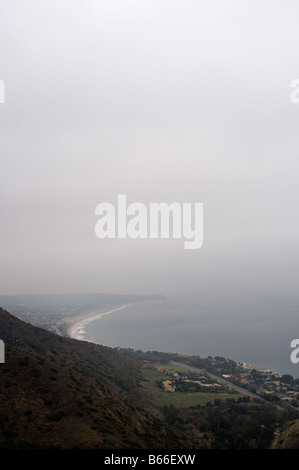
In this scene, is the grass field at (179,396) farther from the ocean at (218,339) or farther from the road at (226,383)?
the ocean at (218,339)

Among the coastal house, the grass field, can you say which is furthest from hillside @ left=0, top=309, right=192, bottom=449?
the coastal house

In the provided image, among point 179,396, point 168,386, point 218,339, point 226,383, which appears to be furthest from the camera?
point 218,339

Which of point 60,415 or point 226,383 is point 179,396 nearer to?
point 226,383

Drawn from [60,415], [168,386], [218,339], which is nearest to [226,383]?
[168,386]

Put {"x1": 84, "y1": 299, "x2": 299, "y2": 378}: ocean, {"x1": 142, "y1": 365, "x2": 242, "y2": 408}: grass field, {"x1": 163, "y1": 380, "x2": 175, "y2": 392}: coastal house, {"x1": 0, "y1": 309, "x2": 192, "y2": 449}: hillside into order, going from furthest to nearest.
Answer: {"x1": 84, "y1": 299, "x2": 299, "y2": 378}: ocean
{"x1": 163, "y1": 380, "x2": 175, "y2": 392}: coastal house
{"x1": 142, "y1": 365, "x2": 242, "y2": 408}: grass field
{"x1": 0, "y1": 309, "x2": 192, "y2": 449}: hillside

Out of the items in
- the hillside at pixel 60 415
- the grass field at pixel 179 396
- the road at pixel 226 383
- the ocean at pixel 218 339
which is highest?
the hillside at pixel 60 415

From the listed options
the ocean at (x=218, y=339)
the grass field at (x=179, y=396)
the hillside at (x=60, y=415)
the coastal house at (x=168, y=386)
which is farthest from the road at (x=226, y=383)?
the hillside at (x=60, y=415)

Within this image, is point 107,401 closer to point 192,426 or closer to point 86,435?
point 86,435

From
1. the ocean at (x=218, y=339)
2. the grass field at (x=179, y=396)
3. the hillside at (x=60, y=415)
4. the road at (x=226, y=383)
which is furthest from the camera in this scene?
the ocean at (x=218, y=339)

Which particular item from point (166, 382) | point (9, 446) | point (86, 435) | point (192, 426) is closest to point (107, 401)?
point (86, 435)

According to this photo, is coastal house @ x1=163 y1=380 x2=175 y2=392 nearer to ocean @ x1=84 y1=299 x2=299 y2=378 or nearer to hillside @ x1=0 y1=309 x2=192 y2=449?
hillside @ x1=0 y1=309 x2=192 y2=449

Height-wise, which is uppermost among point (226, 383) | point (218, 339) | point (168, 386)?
point (168, 386)
